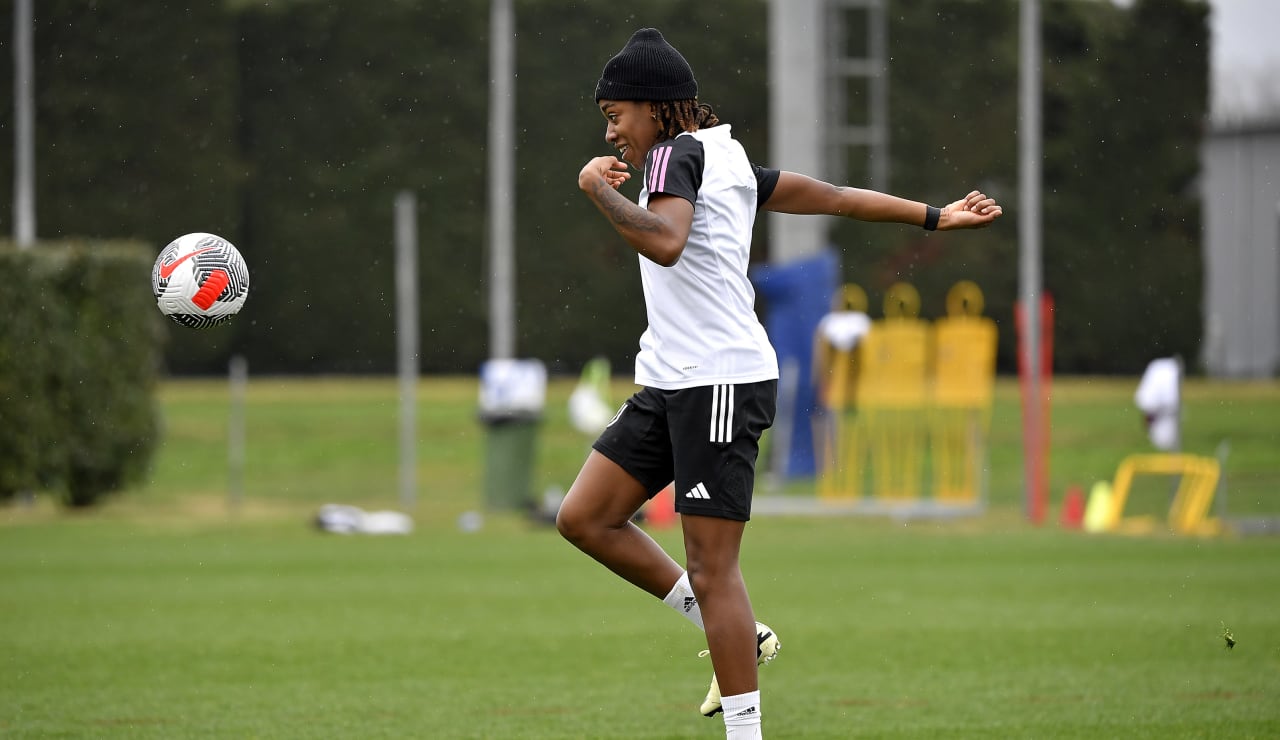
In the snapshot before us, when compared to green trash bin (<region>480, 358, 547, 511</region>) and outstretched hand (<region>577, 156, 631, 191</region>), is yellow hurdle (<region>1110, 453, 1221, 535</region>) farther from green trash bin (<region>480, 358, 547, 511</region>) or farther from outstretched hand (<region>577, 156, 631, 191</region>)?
outstretched hand (<region>577, 156, 631, 191</region>)

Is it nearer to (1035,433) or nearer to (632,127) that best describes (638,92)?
(632,127)

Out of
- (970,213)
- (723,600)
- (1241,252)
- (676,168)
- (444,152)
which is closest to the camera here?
(676,168)

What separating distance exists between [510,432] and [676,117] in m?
14.2

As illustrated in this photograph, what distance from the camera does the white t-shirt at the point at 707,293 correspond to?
5.56 metres

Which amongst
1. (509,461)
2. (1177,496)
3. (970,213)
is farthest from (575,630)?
(1177,496)

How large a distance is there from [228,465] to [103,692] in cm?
1826

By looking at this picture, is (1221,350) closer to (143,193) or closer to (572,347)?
(572,347)

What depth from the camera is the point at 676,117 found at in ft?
18.7

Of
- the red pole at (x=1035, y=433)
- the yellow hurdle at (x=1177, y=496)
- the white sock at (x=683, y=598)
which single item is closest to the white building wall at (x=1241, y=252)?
the yellow hurdle at (x=1177, y=496)

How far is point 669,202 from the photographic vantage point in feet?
17.6

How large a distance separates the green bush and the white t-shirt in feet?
49.5

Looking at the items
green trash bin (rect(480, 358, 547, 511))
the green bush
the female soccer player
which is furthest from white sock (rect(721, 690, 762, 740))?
the green bush

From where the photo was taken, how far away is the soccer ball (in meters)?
6.58

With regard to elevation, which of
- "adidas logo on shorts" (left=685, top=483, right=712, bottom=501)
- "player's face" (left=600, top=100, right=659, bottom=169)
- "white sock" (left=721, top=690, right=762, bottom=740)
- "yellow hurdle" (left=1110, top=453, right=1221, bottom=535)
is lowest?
"yellow hurdle" (left=1110, top=453, right=1221, bottom=535)
